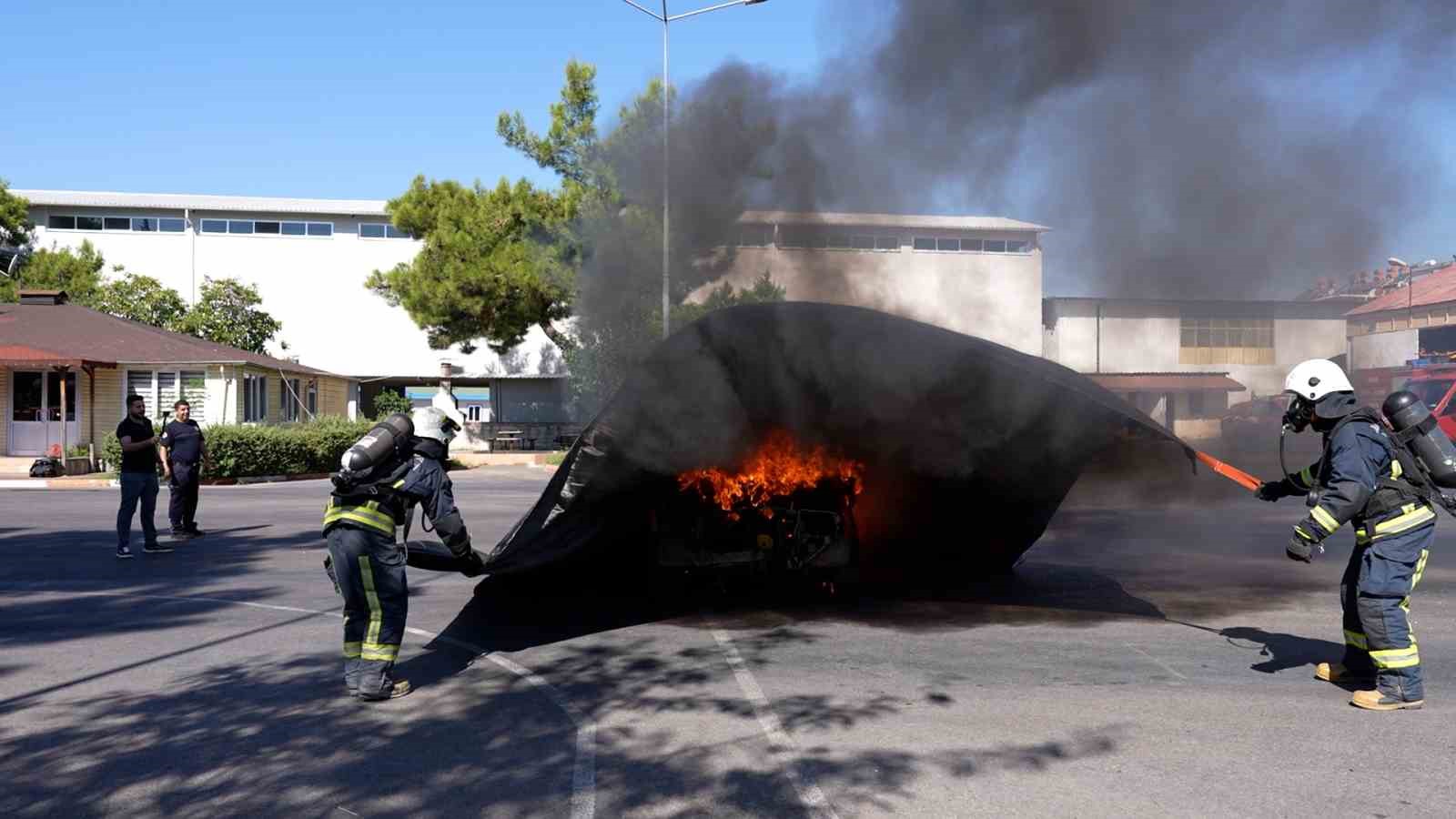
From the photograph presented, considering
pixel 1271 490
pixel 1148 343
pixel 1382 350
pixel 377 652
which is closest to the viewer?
pixel 377 652

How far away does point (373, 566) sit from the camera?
5656mm

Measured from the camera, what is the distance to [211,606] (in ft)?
27.1

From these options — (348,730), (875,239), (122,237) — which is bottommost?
Answer: (348,730)

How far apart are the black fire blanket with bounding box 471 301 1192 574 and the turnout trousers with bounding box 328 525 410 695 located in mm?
714

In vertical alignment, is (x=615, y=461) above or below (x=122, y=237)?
below

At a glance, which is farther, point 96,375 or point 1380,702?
point 96,375

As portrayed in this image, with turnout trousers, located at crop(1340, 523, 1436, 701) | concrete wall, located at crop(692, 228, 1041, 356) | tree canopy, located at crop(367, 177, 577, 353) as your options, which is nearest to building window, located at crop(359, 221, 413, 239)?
tree canopy, located at crop(367, 177, 577, 353)

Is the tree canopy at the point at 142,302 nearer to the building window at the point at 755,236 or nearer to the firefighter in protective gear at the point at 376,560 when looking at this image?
the building window at the point at 755,236

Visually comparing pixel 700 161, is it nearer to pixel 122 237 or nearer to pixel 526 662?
pixel 526 662

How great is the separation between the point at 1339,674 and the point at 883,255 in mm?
5236

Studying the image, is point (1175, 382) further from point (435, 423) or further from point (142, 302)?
point (142, 302)

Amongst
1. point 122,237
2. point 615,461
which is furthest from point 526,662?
point 122,237

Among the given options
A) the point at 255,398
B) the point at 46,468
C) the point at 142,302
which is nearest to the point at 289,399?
the point at 255,398

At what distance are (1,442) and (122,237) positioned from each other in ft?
58.8
